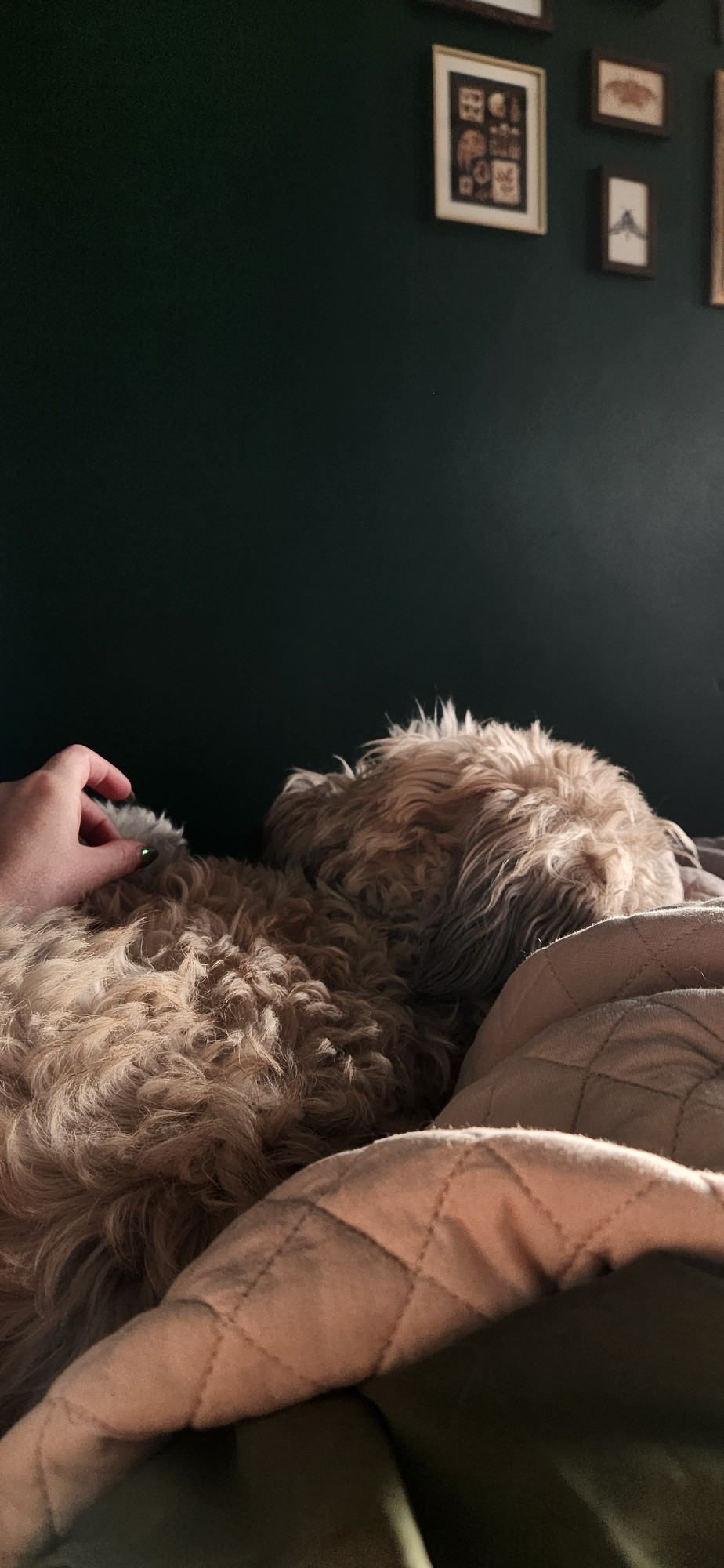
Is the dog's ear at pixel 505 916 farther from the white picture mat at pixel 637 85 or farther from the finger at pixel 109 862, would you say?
the white picture mat at pixel 637 85

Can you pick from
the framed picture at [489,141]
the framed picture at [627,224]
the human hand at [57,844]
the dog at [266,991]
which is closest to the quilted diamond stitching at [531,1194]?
the dog at [266,991]

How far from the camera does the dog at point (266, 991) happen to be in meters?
0.58

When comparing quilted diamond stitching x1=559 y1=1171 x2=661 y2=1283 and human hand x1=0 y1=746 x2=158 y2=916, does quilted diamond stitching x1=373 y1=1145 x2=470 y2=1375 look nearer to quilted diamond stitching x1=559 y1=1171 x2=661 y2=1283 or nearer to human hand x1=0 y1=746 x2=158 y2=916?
quilted diamond stitching x1=559 y1=1171 x2=661 y2=1283

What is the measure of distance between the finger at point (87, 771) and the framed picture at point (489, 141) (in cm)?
126

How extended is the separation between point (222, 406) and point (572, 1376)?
1583 mm

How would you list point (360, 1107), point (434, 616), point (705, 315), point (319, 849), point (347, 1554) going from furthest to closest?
point (705, 315)
point (434, 616)
point (319, 849)
point (360, 1107)
point (347, 1554)

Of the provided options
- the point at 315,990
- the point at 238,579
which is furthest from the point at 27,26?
the point at 315,990

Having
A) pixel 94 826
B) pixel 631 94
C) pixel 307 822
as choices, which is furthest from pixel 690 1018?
pixel 631 94

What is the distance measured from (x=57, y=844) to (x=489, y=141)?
61.3 inches

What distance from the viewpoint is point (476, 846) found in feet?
2.98

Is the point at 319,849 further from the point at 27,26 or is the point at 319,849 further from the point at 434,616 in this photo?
the point at 27,26

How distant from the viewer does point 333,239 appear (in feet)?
5.59

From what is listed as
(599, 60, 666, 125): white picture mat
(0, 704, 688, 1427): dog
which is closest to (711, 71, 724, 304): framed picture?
(599, 60, 666, 125): white picture mat

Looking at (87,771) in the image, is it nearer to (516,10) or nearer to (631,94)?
(516,10)
